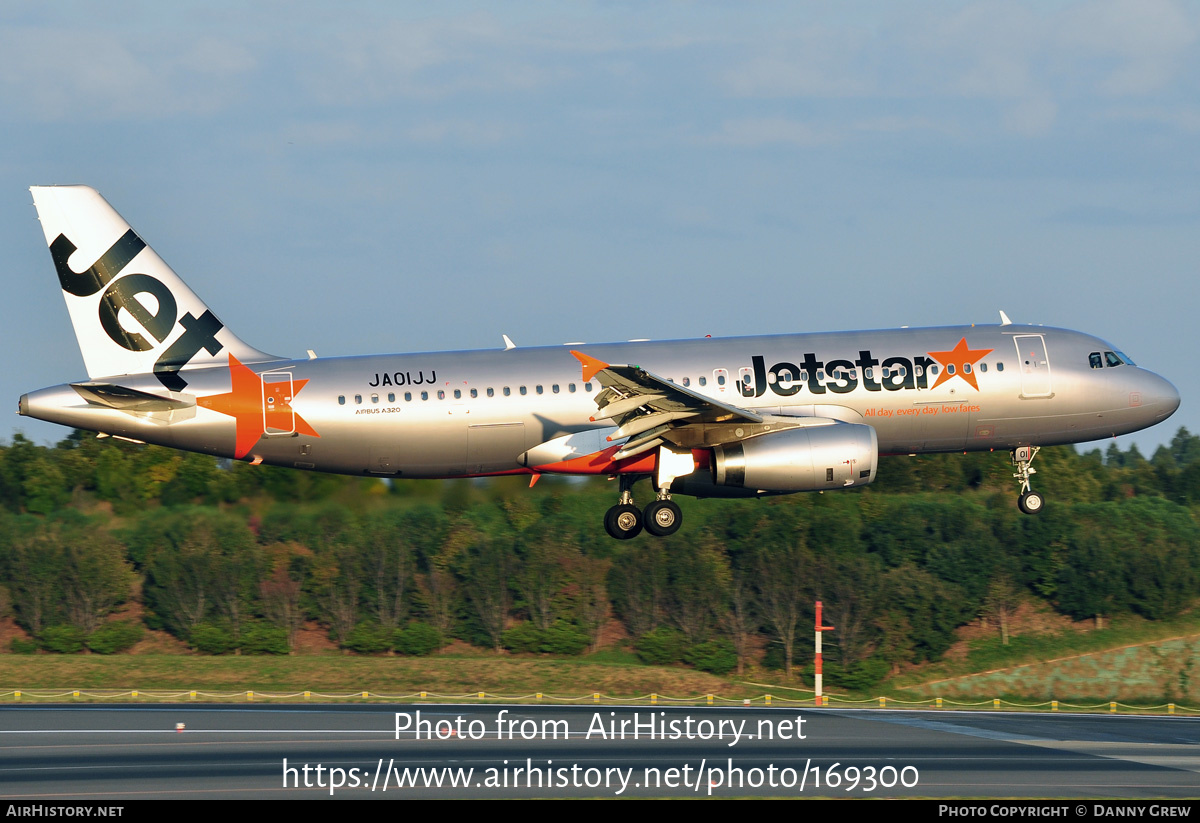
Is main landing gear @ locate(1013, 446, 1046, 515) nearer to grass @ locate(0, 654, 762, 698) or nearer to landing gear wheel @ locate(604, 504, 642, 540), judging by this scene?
landing gear wheel @ locate(604, 504, 642, 540)

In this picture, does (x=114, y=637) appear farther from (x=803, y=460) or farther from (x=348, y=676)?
(x=803, y=460)

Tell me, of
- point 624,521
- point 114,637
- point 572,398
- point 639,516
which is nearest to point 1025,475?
point 639,516

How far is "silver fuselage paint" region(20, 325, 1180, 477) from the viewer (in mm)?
37469

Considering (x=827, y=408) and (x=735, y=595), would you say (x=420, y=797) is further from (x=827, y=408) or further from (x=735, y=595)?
(x=735, y=595)

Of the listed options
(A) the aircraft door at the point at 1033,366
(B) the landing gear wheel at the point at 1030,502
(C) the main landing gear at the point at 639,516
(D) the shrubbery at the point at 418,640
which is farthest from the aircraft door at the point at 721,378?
(D) the shrubbery at the point at 418,640

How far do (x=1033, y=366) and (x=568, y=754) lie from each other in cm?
1654

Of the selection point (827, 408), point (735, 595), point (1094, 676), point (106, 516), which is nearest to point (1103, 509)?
point (1094, 676)

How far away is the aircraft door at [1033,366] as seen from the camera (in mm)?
39688

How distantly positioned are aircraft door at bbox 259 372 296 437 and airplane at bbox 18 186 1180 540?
1.5 inches

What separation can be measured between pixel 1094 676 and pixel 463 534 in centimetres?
3065

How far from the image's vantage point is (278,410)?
1474 inches

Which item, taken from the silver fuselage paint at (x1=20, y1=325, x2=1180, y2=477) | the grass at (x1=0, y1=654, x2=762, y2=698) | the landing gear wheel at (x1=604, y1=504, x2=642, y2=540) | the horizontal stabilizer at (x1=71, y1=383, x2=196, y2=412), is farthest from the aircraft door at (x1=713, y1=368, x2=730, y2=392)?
the grass at (x1=0, y1=654, x2=762, y2=698)

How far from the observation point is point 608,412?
1441 inches

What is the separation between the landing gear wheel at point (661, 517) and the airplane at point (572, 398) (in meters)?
0.07
